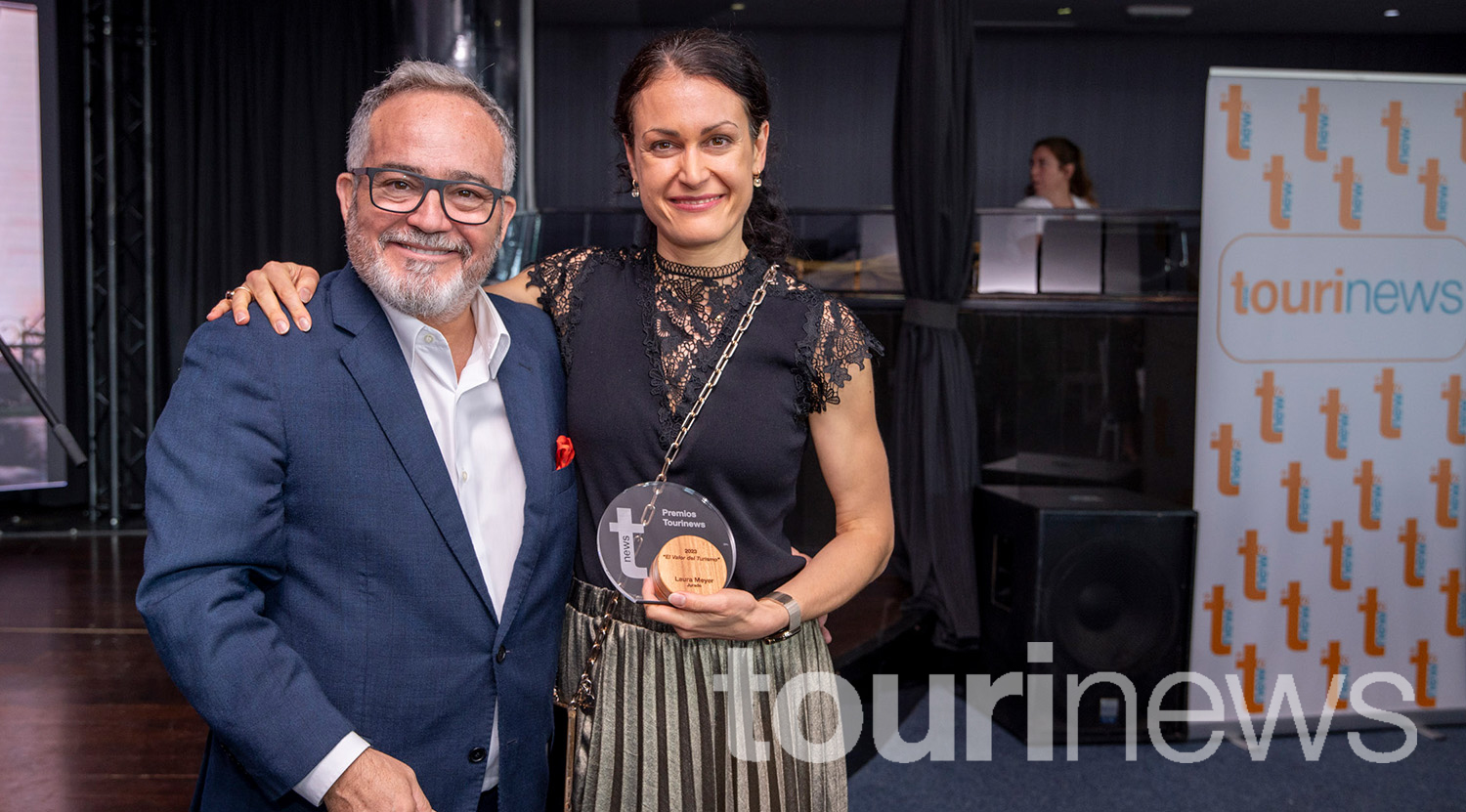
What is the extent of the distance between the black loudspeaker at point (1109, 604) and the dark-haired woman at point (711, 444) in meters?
→ 1.89

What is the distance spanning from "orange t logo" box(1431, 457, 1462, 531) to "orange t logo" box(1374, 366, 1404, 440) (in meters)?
0.19

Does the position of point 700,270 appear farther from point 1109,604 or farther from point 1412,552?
point 1412,552

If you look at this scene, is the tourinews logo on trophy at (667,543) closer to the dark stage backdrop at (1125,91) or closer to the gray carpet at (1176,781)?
the gray carpet at (1176,781)

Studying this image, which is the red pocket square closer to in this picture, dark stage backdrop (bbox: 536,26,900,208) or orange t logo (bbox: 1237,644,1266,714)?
orange t logo (bbox: 1237,644,1266,714)

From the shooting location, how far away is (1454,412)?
3.19m

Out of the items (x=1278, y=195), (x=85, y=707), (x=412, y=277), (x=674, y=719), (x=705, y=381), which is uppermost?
(x=1278, y=195)

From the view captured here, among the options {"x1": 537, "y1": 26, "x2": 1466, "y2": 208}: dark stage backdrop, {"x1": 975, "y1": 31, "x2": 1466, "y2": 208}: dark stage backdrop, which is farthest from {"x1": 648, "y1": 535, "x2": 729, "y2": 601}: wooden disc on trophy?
{"x1": 975, "y1": 31, "x2": 1466, "y2": 208}: dark stage backdrop

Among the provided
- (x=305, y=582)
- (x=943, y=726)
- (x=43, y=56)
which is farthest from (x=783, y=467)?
(x=43, y=56)

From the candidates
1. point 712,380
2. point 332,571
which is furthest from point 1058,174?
point 332,571

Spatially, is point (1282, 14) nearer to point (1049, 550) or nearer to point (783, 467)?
point (1049, 550)

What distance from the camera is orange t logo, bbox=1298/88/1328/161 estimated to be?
3053mm

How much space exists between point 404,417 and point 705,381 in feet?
1.41

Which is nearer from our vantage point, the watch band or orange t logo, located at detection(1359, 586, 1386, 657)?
the watch band

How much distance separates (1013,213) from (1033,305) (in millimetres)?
559
